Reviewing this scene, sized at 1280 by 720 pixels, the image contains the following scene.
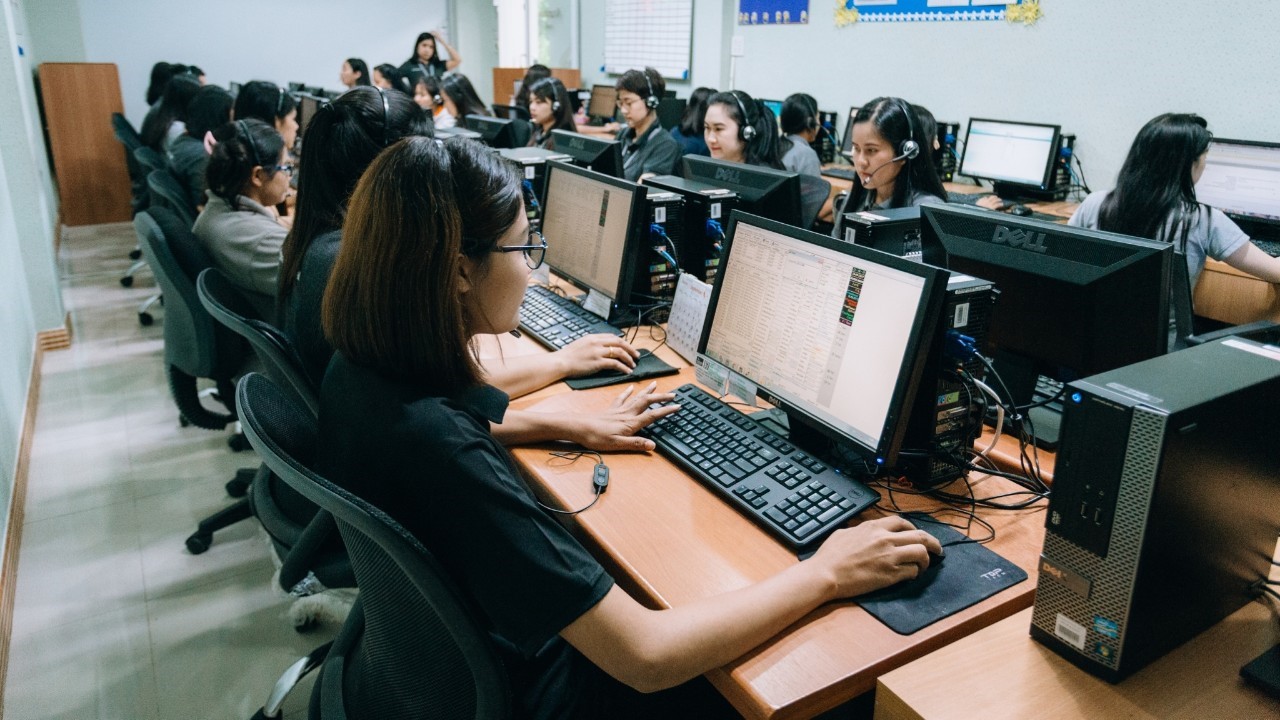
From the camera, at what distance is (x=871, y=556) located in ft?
3.61

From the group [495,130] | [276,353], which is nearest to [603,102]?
[495,130]

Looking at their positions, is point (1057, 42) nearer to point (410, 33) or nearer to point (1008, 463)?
point (1008, 463)

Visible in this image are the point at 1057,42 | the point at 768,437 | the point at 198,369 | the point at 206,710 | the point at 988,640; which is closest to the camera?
the point at 988,640

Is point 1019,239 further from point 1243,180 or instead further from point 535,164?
point 1243,180

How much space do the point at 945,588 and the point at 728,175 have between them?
1566mm

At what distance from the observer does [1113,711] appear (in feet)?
2.97

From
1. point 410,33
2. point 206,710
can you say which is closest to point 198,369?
point 206,710

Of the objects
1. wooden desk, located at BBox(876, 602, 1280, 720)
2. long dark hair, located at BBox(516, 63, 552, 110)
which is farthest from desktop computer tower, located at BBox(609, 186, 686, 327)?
long dark hair, located at BBox(516, 63, 552, 110)

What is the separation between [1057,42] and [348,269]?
434 cm

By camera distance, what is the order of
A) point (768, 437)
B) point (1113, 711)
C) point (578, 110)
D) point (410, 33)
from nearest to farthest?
1. point (1113, 711)
2. point (768, 437)
3. point (578, 110)
4. point (410, 33)

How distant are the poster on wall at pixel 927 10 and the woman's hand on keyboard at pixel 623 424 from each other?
12.7 ft

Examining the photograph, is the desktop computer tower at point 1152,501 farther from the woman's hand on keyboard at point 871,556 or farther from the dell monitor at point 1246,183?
the dell monitor at point 1246,183

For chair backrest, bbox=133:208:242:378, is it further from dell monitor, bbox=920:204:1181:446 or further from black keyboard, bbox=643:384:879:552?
dell monitor, bbox=920:204:1181:446

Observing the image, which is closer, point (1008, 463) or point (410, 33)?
point (1008, 463)
